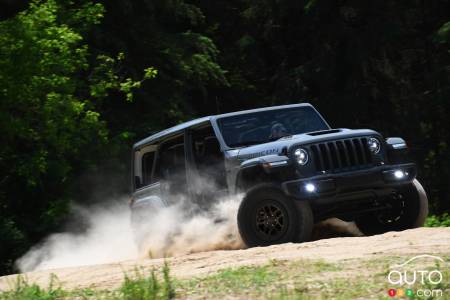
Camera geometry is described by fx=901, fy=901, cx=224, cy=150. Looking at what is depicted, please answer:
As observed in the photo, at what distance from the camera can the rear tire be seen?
10.0 metres

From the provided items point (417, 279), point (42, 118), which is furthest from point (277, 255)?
point (42, 118)

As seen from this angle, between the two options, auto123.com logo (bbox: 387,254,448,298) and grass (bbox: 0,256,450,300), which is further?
grass (bbox: 0,256,450,300)

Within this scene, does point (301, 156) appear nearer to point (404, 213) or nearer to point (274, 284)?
point (404, 213)

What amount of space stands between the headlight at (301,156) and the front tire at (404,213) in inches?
55.0

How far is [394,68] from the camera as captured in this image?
25.1 metres

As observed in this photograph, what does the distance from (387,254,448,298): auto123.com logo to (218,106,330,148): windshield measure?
4.22 m

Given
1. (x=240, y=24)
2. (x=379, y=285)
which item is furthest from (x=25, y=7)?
(x=379, y=285)

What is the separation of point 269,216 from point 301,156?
795 millimetres

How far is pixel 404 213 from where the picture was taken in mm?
11172

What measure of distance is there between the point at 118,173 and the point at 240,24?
368 inches

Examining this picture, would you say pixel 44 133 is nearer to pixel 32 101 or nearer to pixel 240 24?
pixel 32 101

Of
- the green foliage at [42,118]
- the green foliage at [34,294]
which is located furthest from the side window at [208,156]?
the green foliage at [42,118]

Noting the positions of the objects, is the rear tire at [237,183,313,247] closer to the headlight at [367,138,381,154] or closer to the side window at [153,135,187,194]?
the headlight at [367,138,381,154]

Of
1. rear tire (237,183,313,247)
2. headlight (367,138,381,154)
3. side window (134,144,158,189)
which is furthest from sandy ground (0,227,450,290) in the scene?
side window (134,144,158,189)
